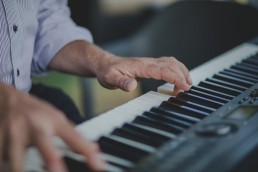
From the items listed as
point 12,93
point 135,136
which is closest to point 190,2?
point 135,136

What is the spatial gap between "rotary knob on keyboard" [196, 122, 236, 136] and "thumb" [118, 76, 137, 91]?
1.09 ft

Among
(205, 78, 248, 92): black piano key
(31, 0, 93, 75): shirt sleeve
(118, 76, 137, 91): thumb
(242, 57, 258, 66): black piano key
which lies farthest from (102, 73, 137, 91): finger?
(242, 57, 258, 66): black piano key

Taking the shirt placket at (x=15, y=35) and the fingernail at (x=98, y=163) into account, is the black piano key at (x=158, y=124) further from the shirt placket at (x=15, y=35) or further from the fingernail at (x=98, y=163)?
the shirt placket at (x=15, y=35)

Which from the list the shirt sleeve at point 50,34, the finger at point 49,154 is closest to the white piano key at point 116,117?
the finger at point 49,154

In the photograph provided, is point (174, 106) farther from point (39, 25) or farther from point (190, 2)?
point (190, 2)

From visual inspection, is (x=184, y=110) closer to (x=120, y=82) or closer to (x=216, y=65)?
(x=120, y=82)

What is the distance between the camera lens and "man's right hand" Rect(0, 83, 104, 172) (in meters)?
0.75

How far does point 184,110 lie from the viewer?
1.14m

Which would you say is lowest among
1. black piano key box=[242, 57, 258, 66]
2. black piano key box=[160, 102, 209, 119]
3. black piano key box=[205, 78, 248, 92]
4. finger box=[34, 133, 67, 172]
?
black piano key box=[242, 57, 258, 66]

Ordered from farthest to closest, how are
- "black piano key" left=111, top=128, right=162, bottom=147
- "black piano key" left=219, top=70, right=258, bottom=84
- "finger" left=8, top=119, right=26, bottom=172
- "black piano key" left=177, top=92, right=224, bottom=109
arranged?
1. "black piano key" left=219, top=70, right=258, bottom=84
2. "black piano key" left=177, top=92, right=224, bottom=109
3. "black piano key" left=111, top=128, right=162, bottom=147
4. "finger" left=8, top=119, right=26, bottom=172

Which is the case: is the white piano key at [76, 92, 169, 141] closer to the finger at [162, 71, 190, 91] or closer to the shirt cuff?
the finger at [162, 71, 190, 91]

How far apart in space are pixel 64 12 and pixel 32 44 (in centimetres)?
24

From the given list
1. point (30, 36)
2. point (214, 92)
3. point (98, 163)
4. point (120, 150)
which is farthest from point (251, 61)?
point (98, 163)

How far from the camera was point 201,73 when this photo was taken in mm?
1458
